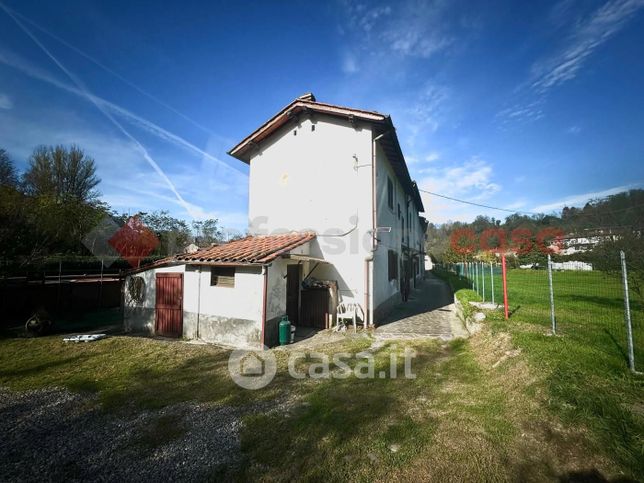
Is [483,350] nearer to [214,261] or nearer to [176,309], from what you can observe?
[214,261]

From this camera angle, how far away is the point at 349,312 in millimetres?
10461

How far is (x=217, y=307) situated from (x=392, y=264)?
900 centimetres

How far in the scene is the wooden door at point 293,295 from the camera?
10.6 m

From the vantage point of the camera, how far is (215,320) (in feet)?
30.0

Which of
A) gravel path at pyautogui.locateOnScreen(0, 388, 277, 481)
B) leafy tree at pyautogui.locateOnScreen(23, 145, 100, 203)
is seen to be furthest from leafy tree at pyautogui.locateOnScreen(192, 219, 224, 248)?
gravel path at pyautogui.locateOnScreen(0, 388, 277, 481)

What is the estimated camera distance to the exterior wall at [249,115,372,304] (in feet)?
35.9

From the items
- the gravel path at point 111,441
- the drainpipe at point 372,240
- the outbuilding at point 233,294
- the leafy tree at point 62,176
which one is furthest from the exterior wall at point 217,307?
the leafy tree at point 62,176

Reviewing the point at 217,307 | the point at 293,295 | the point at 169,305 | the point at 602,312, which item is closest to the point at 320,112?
the point at 293,295

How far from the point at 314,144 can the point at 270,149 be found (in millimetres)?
2237

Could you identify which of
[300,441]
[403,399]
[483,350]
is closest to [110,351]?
[300,441]

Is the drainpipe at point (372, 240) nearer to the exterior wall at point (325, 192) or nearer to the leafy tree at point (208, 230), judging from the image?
the exterior wall at point (325, 192)

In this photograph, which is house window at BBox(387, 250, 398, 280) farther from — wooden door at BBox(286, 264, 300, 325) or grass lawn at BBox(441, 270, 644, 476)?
grass lawn at BBox(441, 270, 644, 476)

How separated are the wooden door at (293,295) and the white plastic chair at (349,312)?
5.52ft

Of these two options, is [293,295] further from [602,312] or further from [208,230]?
[208,230]
